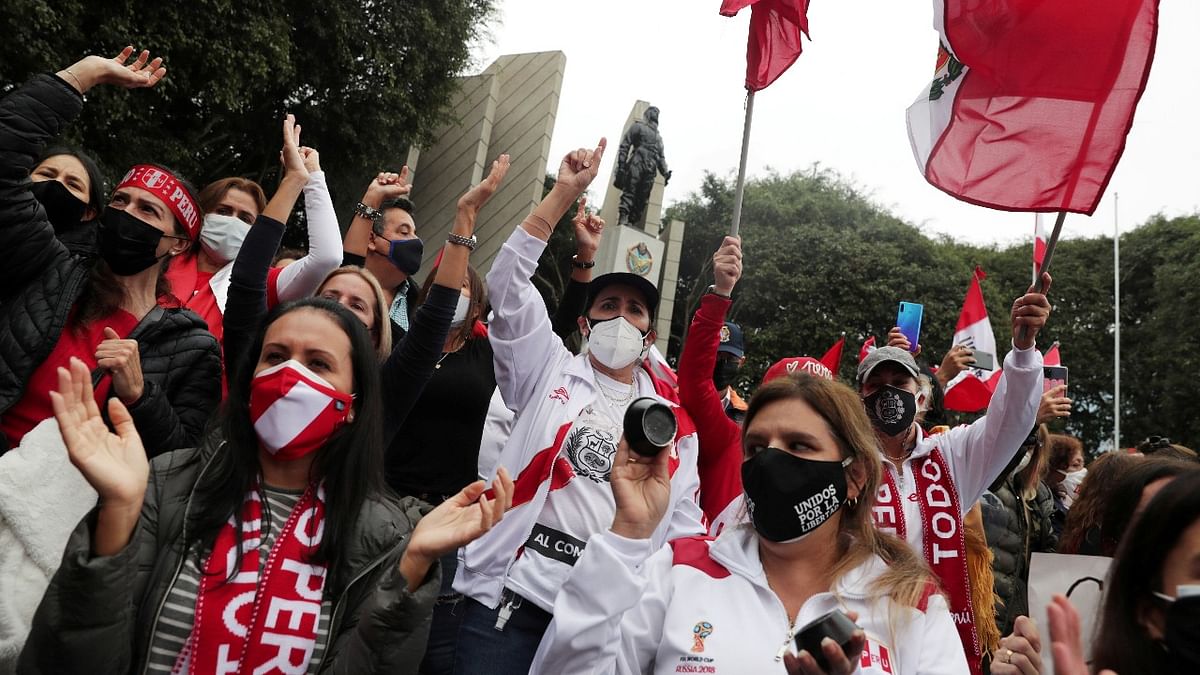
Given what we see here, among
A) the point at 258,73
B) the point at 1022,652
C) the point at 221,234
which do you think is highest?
the point at 258,73

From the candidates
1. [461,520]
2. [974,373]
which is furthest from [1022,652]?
[974,373]

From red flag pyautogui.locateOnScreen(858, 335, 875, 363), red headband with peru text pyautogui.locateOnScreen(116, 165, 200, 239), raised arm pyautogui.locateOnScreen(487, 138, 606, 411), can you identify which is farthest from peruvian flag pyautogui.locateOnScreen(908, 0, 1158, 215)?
red headband with peru text pyautogui.locateOnScreen(116, 165, 200, 239)

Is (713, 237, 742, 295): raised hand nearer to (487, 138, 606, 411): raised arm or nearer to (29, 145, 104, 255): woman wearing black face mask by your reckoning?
(487, 138, 606, 411): raised arm

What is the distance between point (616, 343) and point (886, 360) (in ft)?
3.67

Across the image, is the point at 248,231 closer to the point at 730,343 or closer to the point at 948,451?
the point at 948,451

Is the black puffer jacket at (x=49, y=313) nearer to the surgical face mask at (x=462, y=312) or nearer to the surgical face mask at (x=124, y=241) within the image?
the surgical face mask at (x=124, y=241)

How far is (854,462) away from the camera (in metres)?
2.32

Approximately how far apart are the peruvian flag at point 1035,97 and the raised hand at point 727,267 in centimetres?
89

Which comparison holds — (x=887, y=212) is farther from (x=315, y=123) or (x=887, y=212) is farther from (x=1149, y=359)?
(x=315, y=123)

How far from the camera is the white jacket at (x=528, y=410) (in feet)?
9.58

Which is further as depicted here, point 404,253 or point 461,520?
point 404,253

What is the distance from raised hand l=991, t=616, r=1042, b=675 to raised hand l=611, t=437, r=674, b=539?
0.83 meters

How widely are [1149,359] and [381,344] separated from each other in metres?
29.5

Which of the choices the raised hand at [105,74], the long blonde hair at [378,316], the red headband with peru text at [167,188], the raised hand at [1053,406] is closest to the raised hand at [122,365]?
the red headband with peru text at [167,188]
